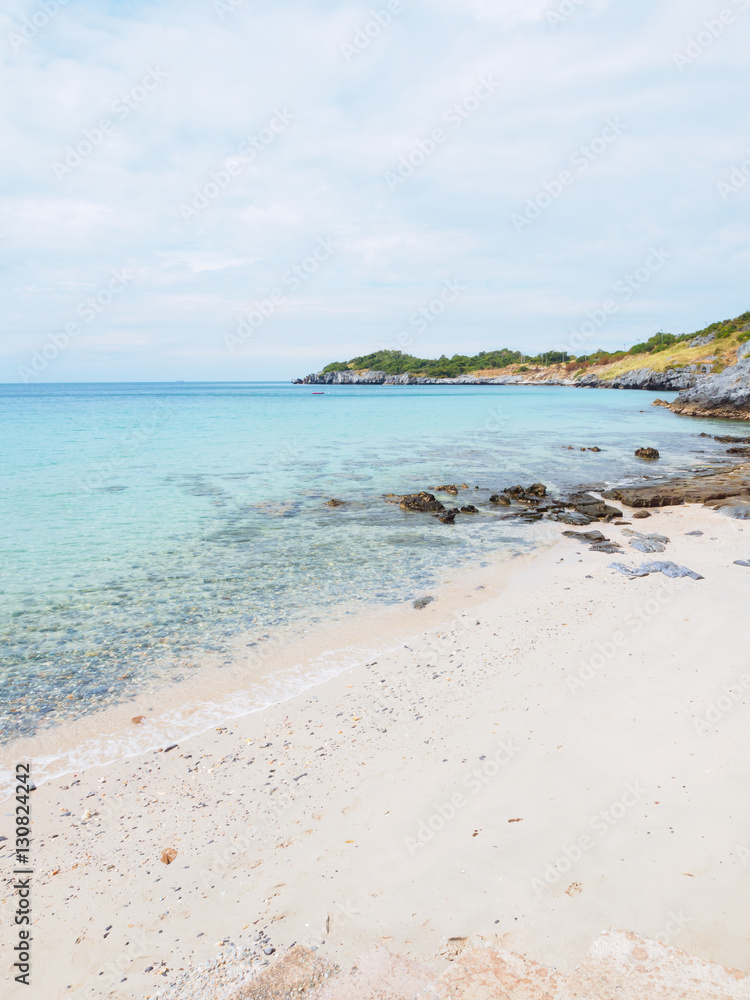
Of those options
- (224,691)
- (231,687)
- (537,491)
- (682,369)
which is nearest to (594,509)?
(537,491)

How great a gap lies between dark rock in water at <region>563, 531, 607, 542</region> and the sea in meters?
1.06

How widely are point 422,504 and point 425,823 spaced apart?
14.5 meters

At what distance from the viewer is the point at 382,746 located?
6238mm

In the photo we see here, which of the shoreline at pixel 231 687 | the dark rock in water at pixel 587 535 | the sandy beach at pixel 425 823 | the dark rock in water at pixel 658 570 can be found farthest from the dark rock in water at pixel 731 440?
the sandy beach at pixel 425 823

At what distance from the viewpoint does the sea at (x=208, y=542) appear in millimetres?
9000

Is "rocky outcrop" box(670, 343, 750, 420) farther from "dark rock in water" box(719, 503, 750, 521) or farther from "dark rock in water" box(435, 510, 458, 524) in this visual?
"dark rock in water" box(435, 510, 458, 524)

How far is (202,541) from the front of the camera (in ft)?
50.7

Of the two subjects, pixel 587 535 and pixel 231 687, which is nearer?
pixel 231 687

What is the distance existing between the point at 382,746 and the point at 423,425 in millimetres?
48537

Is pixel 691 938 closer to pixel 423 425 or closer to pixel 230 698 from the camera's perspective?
pixel 230 698

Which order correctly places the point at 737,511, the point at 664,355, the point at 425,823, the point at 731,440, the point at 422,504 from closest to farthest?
the point at 425,823 < the point at 737,511 < the point at 422,504 < the point at 731,440 < the point at 664,355

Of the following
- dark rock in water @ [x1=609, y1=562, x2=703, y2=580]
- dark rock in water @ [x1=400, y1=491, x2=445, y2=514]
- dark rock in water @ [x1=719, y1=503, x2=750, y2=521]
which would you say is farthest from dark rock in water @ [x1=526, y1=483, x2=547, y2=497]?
dark rock in water @ [x1=609, y1=562, x2=703, y2=580]

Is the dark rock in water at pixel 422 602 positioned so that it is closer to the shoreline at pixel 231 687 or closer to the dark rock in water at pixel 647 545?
the shoreline at pixel 231 687

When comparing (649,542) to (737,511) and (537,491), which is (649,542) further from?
(537,491)
